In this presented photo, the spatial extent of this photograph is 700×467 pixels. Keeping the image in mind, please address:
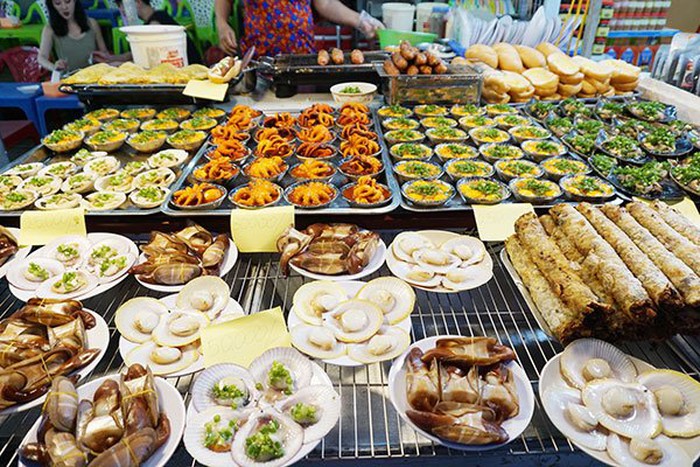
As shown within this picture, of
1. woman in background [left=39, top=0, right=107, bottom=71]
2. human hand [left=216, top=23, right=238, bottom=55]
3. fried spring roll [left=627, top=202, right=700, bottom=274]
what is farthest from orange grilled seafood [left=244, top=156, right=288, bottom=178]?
woman in background [left=39, top=0, right=107, bottom=71]

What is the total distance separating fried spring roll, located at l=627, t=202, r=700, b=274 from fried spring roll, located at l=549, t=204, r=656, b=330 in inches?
11.7

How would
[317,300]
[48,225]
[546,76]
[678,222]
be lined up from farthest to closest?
1. [546,76]
2. [48,225]
3. [678,222]
4. [317,300]

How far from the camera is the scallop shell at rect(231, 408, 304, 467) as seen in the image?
149 centimetres

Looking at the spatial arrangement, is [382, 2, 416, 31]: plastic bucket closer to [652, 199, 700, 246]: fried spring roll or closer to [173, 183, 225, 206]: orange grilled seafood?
[173, 183, 225, 206]: orange grilled seafood

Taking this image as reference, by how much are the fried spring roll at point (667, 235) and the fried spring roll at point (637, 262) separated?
16 centimetres

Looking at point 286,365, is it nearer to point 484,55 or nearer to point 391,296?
point 391,296

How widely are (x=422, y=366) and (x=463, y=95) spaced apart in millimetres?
2907

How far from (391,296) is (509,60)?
11.0ft

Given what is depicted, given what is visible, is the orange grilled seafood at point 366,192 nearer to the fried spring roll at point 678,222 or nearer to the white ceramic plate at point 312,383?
the white ceramic plate at point 312,383

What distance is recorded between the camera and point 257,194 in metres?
2.65

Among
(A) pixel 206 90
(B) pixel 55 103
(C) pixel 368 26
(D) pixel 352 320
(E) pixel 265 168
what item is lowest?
(B) pixel 55 103

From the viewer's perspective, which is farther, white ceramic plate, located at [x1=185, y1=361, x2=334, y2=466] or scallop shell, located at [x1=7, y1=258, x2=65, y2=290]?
scallop shell, located at [x1=7, y1=258, x2=65, y2=290]

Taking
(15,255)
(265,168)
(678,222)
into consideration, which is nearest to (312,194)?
(265,168)

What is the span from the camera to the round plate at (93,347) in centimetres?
170
